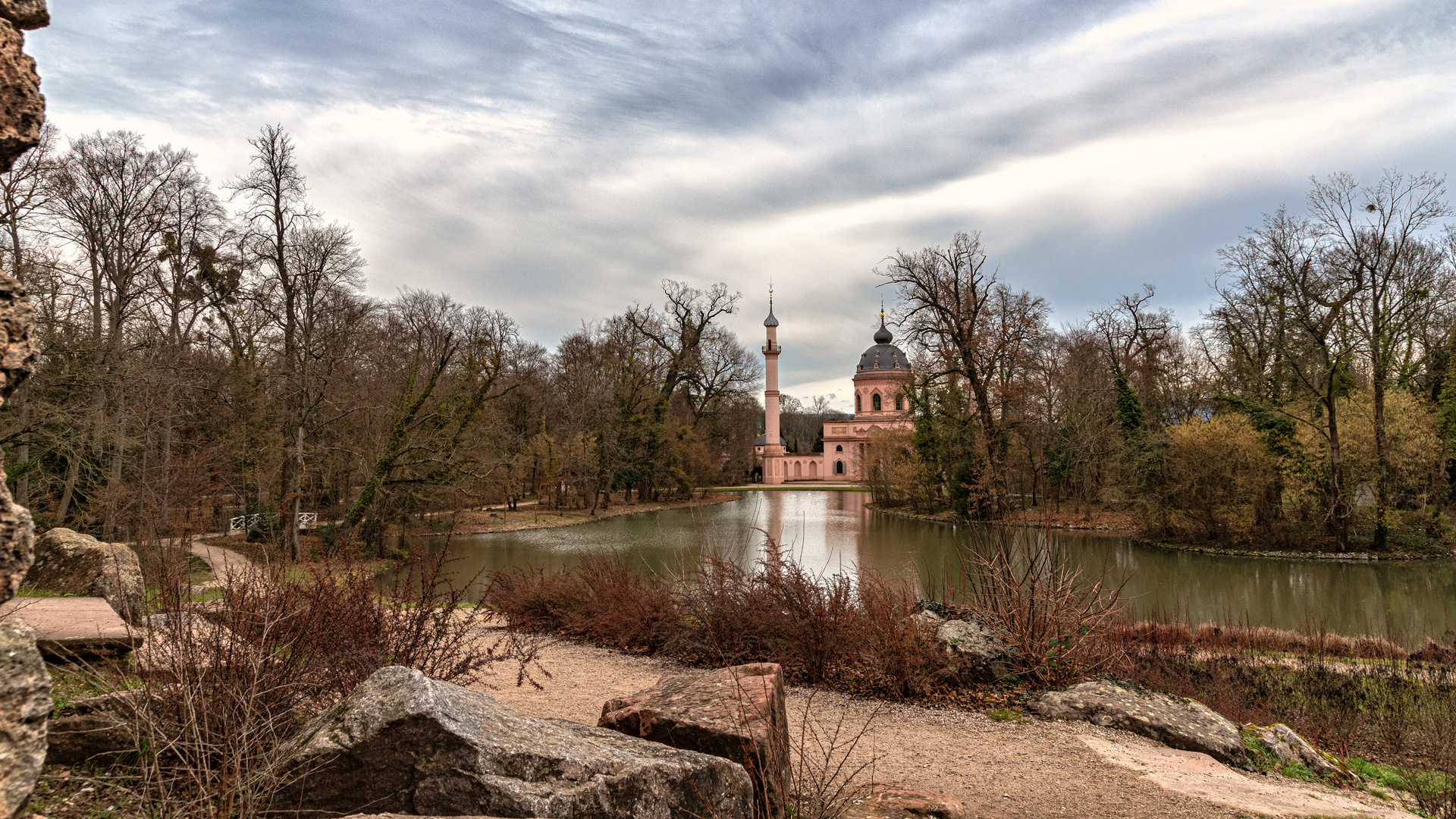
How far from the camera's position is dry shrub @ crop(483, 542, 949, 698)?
23.5 feet

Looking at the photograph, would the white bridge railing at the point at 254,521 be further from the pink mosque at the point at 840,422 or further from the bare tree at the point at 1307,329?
the pink mosque at the point at 840,422

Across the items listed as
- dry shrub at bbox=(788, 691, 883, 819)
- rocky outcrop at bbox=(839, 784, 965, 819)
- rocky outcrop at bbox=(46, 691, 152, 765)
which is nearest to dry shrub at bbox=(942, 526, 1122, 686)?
dry shrub at bbox=(788, 691, 883, 819)

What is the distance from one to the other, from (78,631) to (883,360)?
71279mm

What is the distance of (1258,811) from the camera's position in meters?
4.21

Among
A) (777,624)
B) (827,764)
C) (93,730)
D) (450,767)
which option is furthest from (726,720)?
(777,624)

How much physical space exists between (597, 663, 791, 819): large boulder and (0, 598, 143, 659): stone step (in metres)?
2.48

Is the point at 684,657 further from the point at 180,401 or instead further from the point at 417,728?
the point at 180,401

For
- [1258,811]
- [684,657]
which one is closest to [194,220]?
[684,657]

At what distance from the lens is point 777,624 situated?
7781 mm

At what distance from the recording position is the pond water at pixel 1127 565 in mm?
13320

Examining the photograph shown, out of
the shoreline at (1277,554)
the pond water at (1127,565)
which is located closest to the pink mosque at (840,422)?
the pond water at (1127,565)

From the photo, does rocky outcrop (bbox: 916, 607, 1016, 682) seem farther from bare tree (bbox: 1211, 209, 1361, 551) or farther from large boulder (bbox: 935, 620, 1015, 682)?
bare tree (bbox: 1211, 209, 1361, 551)

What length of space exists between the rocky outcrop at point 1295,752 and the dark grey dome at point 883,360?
6631cm

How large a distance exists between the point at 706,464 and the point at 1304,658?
3819 centimetres
